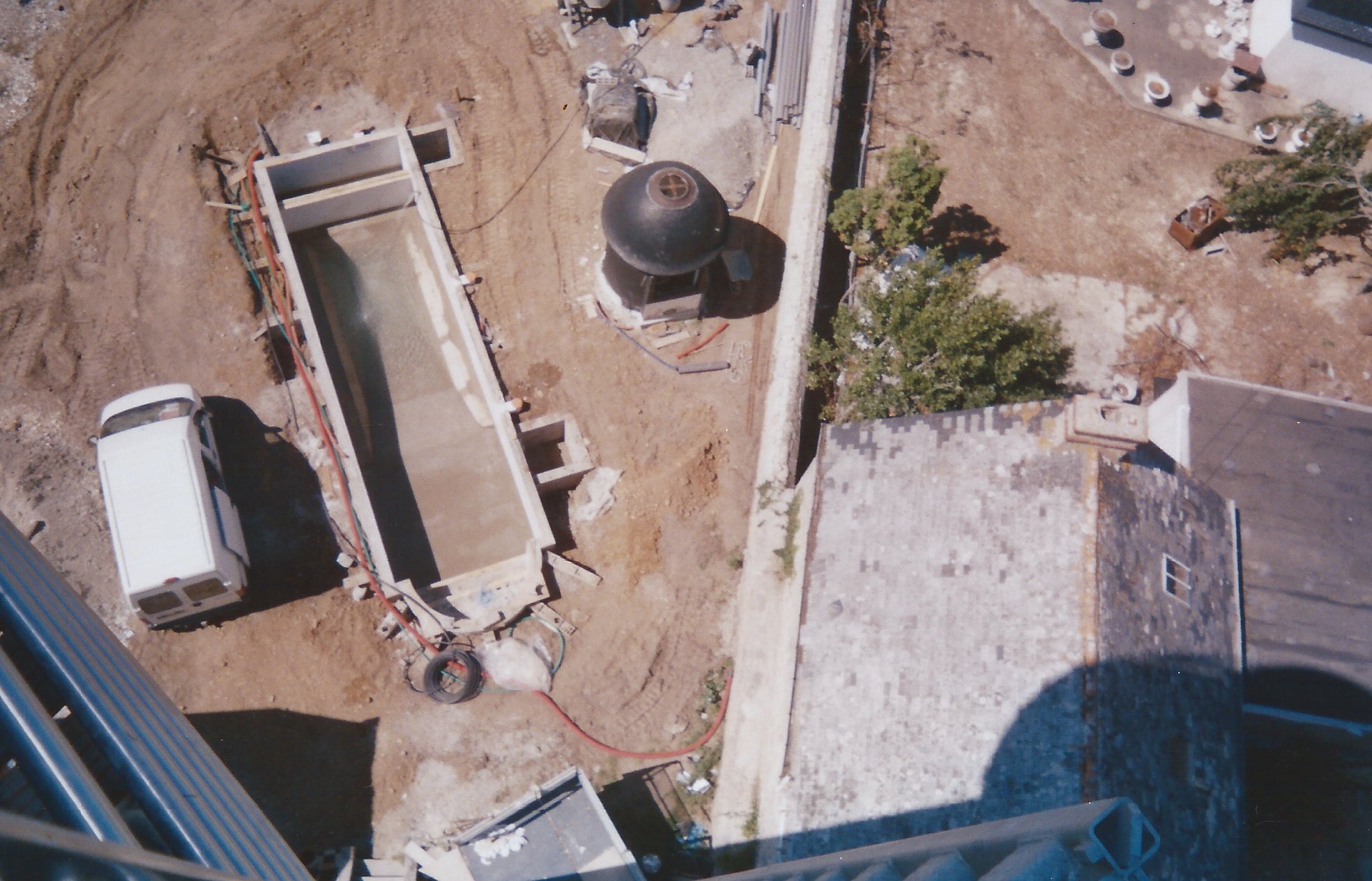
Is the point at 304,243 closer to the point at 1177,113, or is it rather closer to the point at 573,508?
the point at 573,508

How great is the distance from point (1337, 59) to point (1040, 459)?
1654cm

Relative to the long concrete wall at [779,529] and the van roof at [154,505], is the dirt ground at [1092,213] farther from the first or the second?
the van roof at [154,505]

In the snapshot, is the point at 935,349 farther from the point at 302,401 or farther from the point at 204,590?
the point at 204,590

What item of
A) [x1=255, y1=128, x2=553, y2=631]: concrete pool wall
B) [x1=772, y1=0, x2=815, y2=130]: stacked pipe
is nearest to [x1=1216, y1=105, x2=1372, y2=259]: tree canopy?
[x1=772, y1=0, x2=815, y2=130]: stacked pipe

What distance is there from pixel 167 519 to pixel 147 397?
299 centimetres

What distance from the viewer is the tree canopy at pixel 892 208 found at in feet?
57.1

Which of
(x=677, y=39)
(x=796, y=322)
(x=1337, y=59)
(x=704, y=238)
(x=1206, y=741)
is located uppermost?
(x=677, y=39)

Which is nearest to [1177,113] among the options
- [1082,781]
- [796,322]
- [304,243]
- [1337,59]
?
[1337,59]

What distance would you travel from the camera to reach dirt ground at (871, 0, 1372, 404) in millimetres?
19594

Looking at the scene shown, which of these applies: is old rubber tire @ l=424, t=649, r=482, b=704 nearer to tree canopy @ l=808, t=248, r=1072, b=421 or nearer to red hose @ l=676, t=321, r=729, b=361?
red hose @ l=676, t=321, r=729, b=361

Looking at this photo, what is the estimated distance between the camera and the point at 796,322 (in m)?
18.1

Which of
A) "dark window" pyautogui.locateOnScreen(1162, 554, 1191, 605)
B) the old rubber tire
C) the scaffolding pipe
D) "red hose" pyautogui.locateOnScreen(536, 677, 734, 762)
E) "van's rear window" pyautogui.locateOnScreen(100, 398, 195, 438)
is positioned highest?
"van's rear window" pyautogui.locateOnScreen(100, 398, 195, 438)

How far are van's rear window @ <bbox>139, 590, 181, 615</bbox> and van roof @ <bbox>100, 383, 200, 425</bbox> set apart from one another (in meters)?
3.96

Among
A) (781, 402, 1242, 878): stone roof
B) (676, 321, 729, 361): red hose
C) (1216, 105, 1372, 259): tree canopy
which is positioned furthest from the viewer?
(1216, 105, 1372, 259): tree canopy
